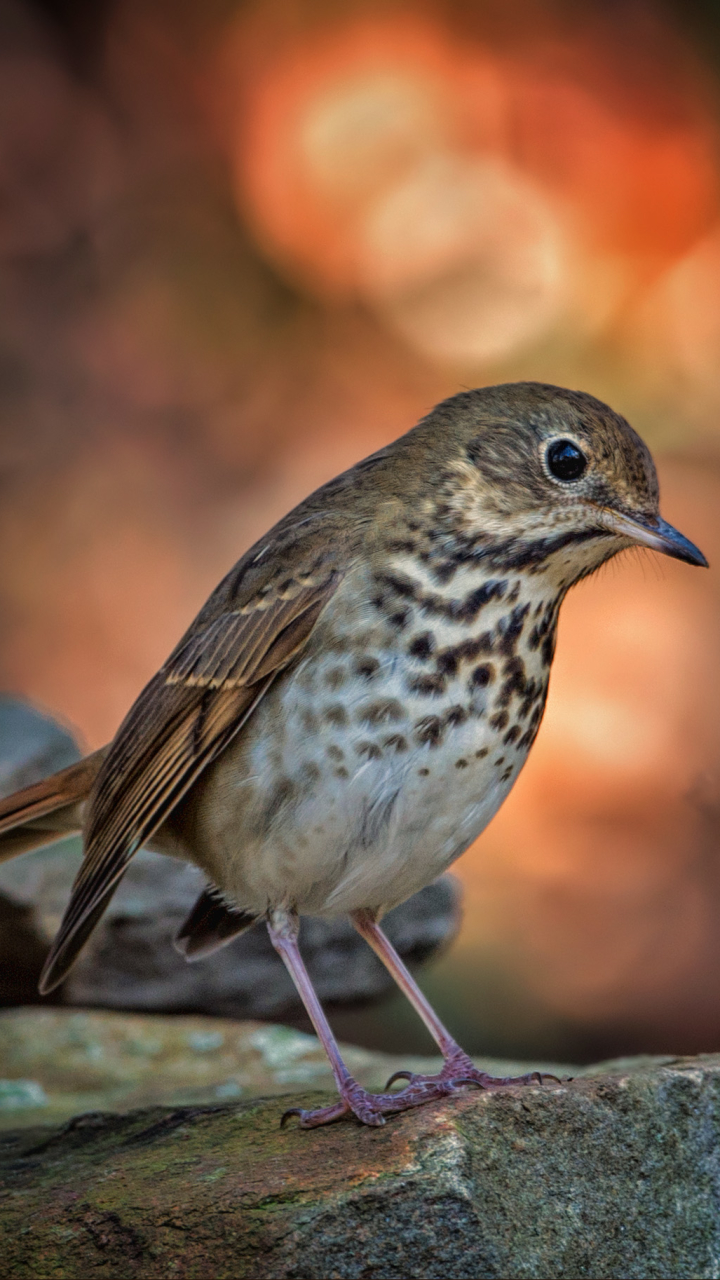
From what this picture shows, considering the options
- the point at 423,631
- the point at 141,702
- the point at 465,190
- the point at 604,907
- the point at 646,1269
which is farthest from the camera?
the point at 465,190

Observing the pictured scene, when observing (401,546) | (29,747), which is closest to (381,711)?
(401,546)

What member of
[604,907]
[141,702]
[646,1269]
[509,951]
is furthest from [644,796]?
[646,1269]

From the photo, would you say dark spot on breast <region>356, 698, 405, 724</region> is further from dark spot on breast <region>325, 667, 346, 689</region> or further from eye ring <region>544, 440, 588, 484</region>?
eye ring <region>544, 440, 588, 484</region>

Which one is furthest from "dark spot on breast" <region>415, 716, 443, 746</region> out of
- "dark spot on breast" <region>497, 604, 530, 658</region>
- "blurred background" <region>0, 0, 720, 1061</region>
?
"blurred background" <region>0, 0, 720, 1061</region>

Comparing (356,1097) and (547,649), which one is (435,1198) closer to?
(356,1097)

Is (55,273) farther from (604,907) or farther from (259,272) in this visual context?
(604,907)

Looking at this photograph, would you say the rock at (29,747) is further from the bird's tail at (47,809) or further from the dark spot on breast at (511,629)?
the dark spot on breast at (511,629)

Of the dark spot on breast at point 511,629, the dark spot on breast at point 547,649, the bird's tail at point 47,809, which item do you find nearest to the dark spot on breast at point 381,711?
the dark spot on breast at point 511,629
